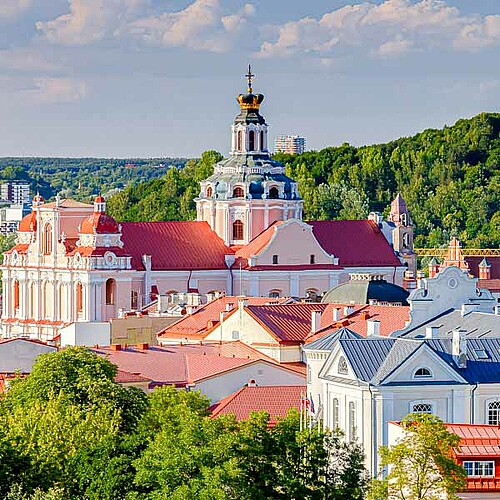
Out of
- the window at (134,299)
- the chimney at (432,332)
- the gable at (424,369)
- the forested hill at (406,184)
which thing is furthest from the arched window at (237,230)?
the gable at (424,369)

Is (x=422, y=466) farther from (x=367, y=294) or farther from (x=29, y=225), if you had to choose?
(x=29, y=225)

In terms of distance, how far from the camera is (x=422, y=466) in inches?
1626

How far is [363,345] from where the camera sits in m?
52.4

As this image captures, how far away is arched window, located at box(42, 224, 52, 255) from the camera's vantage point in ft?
335

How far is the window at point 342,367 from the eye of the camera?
170 feet

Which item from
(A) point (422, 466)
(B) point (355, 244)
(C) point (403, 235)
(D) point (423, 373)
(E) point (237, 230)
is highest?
(E) point (237, 230)

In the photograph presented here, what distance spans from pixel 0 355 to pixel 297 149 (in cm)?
13036

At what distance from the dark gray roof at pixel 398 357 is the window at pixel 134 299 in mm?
45349

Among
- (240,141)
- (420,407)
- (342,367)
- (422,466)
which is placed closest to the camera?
(422,466)

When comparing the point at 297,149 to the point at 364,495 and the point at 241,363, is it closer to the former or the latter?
the point at 241,363

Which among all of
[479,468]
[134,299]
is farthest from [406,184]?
[479,468]

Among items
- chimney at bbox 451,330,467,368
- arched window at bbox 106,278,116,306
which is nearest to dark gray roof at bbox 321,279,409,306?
arched window at bbox 106,278,116,306

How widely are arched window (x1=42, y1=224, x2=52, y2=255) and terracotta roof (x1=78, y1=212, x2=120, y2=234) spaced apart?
2.60 metres

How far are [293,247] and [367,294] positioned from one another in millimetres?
19425
